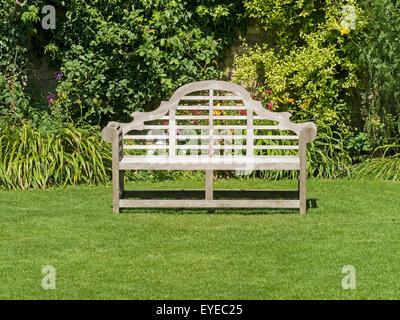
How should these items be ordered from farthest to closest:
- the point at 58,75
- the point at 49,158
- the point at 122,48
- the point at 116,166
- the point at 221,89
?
the point at 122,48
the point at 58,75
the point at 49,158
the point at 221,89
the point at 116,166

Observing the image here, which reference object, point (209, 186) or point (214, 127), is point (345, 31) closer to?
point (214, 127)

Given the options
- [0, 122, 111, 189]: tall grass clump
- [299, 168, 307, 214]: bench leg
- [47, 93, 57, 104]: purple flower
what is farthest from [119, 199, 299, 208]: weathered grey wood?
[47, 93, 57, 104]: purple flower

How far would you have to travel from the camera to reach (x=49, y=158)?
8.71 meters

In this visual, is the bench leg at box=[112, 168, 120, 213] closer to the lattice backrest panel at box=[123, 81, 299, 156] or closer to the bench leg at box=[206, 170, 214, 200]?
the lattice backrest panel at box=[123, 81, 299, 156]

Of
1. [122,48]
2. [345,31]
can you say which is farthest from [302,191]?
[122,48]

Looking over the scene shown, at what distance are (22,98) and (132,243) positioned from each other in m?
4.21

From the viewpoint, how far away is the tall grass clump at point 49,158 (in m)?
8.62

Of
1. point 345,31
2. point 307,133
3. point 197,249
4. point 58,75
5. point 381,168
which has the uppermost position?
point 345,31

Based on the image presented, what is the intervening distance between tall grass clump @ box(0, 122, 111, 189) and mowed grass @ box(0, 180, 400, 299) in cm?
47

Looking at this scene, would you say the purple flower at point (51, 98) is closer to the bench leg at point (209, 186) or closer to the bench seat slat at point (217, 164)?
the bench seat slat at point (217, 164)

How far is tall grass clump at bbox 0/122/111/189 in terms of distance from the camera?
28.3 ft

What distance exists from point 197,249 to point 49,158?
3349 mm

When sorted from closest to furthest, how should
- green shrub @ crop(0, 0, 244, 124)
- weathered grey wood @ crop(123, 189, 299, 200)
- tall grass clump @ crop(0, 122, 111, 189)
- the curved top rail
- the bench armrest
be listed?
the bench armrest
the curved top rail
weathered grey wood @ crop(123, 189, 299, 200)
tall grass clump @ crop(0, 122, 111, 189)
green shrub @ crop(0, 0, 244, 124)

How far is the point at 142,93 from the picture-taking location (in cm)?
1002
